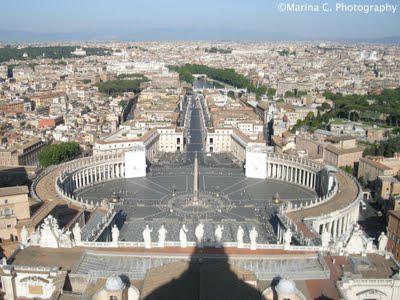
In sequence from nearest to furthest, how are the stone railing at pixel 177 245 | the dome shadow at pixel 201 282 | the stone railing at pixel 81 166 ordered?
the dome shadow at pixel 201 282
the stone railing at pixel 177 245
the stone railing at pixel 81 166

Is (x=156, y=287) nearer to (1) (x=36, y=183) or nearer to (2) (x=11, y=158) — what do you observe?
(1) (x=36, y=183)

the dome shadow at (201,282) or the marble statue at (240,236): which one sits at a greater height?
the dome shadow at (201,282)

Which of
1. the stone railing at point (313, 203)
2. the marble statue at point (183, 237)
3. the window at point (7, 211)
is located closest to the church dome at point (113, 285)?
the marble statue at point (183, 237)

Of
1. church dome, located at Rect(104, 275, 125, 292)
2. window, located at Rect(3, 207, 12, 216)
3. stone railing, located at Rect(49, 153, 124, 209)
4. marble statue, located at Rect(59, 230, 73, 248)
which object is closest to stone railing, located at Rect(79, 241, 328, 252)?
marble statue, located at Rect(59, 230, 73, 248)

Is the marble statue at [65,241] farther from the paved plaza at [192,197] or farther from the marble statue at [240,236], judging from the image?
the paved plaza at [192,197]

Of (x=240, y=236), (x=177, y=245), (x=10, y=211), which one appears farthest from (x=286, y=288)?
(x=10, y=211)

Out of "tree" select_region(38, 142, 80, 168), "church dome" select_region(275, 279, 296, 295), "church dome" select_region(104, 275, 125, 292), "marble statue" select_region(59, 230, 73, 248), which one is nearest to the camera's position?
"church dome" select_region(275, 279, 296, 295)

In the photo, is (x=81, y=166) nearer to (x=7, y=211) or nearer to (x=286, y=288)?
(x=7, y=211)

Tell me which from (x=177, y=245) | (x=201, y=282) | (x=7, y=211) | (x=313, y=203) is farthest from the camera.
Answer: (x=313, y=203)

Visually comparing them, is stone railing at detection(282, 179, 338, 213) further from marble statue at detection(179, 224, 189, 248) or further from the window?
the window
